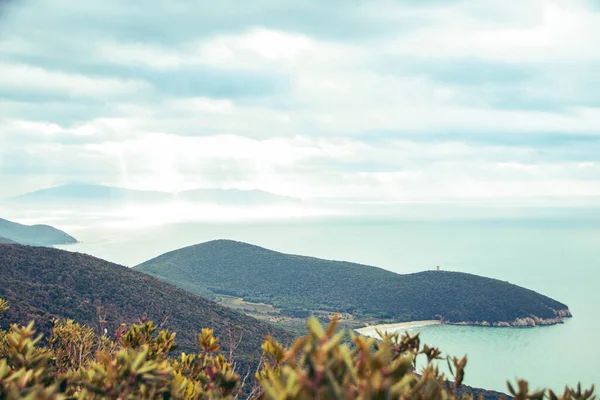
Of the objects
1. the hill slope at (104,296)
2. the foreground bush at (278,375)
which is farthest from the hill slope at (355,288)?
the foreground bush at (278,375)

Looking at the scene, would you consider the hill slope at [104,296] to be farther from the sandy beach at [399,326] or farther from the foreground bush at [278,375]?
the foreground bush at [278,375]

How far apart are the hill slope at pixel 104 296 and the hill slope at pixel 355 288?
40.7m

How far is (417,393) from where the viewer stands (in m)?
4.25

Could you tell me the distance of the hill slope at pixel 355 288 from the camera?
284 ft

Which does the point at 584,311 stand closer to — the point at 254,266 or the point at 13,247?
the point at 254,266

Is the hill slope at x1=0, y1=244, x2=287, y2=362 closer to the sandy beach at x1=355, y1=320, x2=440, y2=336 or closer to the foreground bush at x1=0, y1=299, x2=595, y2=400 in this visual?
the sandy beach at x1=355, y1=320, x2=440, y2=336

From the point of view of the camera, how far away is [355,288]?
97.2 meters

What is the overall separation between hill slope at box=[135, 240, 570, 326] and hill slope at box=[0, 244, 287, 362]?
133 ft

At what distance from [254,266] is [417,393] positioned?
10921cm

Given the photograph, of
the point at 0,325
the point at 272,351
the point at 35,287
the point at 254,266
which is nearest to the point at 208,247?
the point at 254,266

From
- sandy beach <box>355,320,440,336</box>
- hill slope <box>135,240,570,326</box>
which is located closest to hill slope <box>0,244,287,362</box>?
sandy beach <box>355,320,440,336</box>

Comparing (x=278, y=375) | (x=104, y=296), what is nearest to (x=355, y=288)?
(x=104, y=296)

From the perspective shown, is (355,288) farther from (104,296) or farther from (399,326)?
(104,296)

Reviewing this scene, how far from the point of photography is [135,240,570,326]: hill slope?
8669 cm
